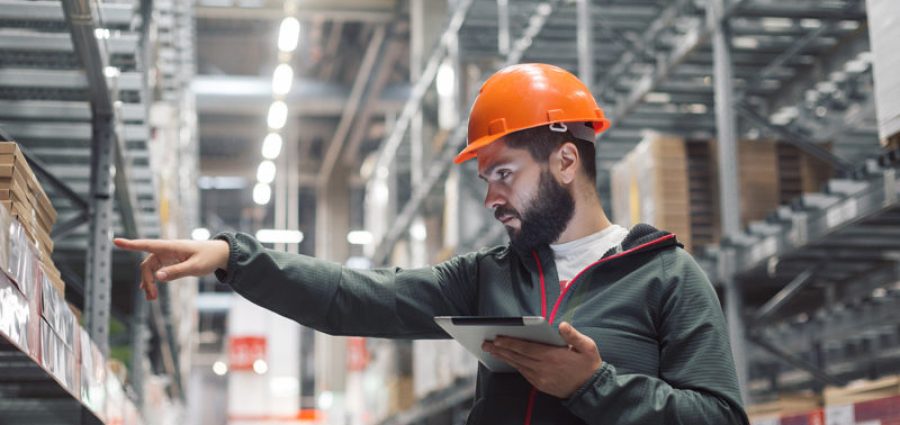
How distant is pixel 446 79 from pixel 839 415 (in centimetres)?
953

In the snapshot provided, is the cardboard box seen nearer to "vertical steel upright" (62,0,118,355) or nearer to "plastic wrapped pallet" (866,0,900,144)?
"plastic wrapped pallet" (866,0,900,144)

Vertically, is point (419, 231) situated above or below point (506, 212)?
above

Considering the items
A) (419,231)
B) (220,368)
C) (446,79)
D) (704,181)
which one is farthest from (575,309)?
(220,368)

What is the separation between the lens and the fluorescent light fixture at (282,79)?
65.7 feet

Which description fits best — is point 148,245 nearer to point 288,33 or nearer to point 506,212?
point 506,212

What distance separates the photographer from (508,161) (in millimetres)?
2822

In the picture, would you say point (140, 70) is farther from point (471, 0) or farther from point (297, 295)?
point (471, 0)

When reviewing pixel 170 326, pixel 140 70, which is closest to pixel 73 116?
pixel 140 70

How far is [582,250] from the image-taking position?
9.25ft

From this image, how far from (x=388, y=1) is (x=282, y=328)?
7058mm

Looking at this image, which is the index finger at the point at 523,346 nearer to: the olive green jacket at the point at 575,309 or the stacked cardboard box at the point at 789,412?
the olive green jacket at the point at 575,309

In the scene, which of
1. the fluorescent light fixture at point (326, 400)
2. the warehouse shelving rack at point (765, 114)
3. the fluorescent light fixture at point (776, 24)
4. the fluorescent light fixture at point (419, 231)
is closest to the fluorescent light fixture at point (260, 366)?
the fluorescent light fixture at point (326, 400)

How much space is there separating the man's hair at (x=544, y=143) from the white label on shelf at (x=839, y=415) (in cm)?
325

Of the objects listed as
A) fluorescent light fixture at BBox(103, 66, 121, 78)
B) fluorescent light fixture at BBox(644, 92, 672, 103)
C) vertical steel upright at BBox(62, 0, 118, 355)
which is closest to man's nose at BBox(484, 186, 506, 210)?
fluorescent light fixture at BBox(103, 66, 121, 78)
